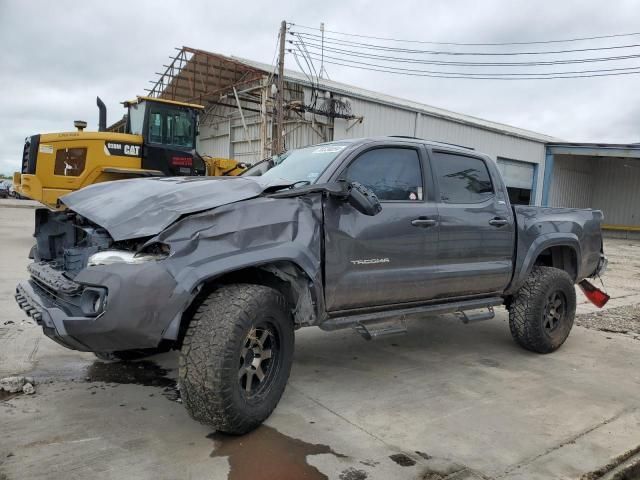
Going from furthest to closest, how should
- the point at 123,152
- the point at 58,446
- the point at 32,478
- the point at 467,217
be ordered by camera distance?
the point at 123,152 → the point at 467,217 → the point at 58,446 → the point at 32,478

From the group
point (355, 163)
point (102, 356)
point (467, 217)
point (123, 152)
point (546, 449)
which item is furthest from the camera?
point (123, 152)

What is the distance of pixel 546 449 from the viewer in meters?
3.37

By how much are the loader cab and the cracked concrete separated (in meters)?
6.44

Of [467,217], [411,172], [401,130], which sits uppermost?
[401,130]

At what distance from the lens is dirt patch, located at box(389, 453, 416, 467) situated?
10.2 ft

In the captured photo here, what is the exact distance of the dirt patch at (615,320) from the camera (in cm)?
680

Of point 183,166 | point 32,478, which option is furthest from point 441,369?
point 183,166

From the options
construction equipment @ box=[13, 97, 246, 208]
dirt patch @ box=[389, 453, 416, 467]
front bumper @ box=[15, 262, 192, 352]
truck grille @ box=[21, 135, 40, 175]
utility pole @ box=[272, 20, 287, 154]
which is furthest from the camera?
utility pole @ box=[272, 20, 287, 154]

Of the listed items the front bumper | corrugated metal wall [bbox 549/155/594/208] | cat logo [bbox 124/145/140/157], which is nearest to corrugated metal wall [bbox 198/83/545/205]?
corrugated metal wall [bbox 549/155/594/208]

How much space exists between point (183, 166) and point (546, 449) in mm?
10024

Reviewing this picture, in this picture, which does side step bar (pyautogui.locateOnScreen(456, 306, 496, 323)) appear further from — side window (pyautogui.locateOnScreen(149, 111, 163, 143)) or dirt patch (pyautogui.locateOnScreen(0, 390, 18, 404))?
side window (pyautogui.locateOnScreen(149, 111, 163, 143))

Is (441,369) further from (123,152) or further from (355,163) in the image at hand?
(123,152)

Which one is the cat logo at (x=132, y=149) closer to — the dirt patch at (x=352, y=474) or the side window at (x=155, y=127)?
the side window at (x=155, y=127)

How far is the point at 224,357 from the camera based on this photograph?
3.03m
